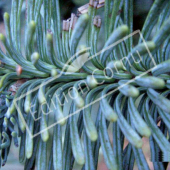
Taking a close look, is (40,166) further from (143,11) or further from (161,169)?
(143,11)

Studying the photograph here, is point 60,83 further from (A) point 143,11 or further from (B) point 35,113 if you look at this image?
(A) point 143,11

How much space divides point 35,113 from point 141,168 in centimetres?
16

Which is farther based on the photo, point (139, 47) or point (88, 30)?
point (88, 30)

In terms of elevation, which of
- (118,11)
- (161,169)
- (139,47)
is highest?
(118,11)

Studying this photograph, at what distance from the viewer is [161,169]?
28 cm

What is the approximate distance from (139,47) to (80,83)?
11 centimetres

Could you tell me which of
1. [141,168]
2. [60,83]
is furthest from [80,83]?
[141,168]

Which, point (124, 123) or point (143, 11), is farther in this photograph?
point (143, 11)

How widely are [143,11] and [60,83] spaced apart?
0.19 meters

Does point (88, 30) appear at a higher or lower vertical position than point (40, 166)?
higher

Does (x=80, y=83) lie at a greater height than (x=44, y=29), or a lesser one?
lesser

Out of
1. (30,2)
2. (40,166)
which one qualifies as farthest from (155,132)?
(30,2)

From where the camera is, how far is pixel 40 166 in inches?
10.4

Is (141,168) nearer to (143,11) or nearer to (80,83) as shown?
(80,83)
